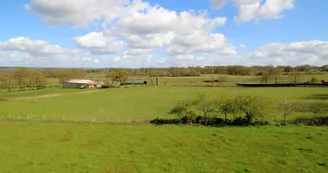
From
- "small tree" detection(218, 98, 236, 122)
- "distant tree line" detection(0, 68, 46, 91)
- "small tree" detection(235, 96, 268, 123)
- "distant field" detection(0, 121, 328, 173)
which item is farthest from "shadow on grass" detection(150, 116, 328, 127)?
"distant tree line" detection(0, 68, 46, 91)

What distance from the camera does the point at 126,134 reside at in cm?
2389

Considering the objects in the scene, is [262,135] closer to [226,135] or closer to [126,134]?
[226,135]

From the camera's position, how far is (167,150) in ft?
60.2

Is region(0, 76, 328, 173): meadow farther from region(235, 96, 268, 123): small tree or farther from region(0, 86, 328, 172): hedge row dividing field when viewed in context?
region(235, 96, 268, 123): small tree

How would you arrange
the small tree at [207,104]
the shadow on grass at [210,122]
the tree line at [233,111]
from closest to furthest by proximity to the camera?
the tree line at [233,111] < the shadow on grass at [210,122] < the small tree at [207,104]

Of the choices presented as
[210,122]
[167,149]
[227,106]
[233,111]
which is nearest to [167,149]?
[167,149]

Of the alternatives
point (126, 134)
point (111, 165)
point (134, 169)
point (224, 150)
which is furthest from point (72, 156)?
point (224, 150)

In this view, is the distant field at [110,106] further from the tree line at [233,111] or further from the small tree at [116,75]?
the small tree at [116,75]

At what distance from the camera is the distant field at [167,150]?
15102 millimetres

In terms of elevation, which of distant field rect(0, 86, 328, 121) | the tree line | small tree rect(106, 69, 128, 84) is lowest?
distant field rect(0, 86, 328, 121)

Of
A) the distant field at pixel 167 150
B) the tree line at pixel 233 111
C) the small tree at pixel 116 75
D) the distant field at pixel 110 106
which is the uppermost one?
the small tree at pixel 116 75

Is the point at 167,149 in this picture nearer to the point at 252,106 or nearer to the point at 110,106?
the point at 252,106

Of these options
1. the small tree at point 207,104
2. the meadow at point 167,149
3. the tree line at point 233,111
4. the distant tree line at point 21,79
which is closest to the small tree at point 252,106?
the tree line at point 233,111

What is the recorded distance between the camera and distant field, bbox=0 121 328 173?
15102mm
